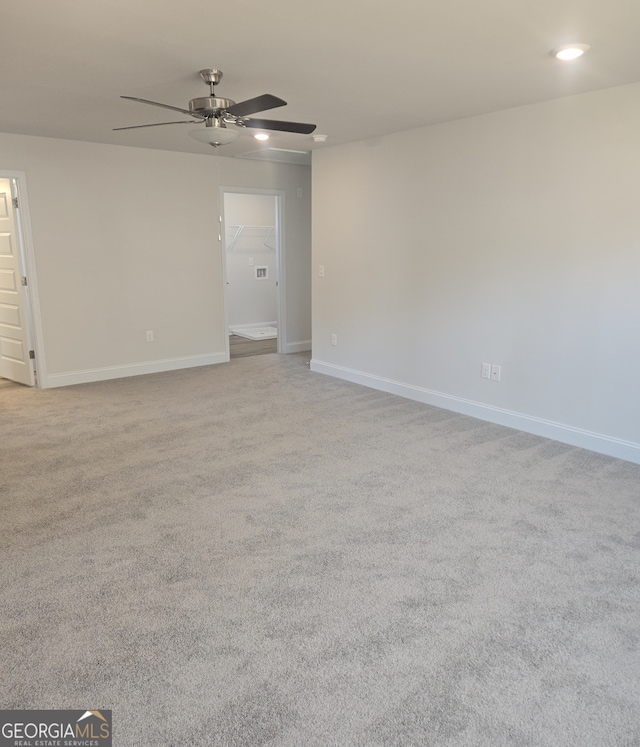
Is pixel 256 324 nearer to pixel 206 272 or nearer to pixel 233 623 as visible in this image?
pixel 206 272

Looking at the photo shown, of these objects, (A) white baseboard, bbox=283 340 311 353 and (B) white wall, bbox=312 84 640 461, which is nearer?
(B) white wall, bbox=312 84 640 461

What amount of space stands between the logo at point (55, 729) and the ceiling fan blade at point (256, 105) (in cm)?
262

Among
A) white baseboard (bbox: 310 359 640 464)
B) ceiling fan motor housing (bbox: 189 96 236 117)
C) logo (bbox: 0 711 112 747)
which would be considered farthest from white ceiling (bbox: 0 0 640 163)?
logo (bbox: 0 711 112 747)

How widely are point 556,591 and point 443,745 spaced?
3.25ft

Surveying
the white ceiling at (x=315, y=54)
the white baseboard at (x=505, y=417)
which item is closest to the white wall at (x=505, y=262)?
the white baseboard at (x=505, y=417)

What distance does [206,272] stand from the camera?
6.56m

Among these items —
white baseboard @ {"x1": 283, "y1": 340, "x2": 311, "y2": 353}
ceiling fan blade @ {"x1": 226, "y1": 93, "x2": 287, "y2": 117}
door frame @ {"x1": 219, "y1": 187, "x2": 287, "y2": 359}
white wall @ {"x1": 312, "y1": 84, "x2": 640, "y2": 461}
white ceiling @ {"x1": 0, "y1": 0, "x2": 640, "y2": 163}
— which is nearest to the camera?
white ceiling @ {"x1": 0, "y1": 0, "x2": 640, "y2": 163}

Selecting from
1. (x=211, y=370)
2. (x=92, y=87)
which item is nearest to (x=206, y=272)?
(x=211, y=370)

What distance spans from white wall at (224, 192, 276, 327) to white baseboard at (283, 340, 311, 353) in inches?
71.6

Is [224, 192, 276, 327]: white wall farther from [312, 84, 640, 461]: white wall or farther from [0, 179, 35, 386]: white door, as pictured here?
[0, 179, 35, 386]: white door

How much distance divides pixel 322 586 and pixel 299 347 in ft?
17.4

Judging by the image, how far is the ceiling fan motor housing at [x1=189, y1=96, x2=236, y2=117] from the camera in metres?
3.10

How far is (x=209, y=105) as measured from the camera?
3.11 meters

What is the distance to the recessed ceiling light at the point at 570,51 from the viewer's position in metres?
2.76
